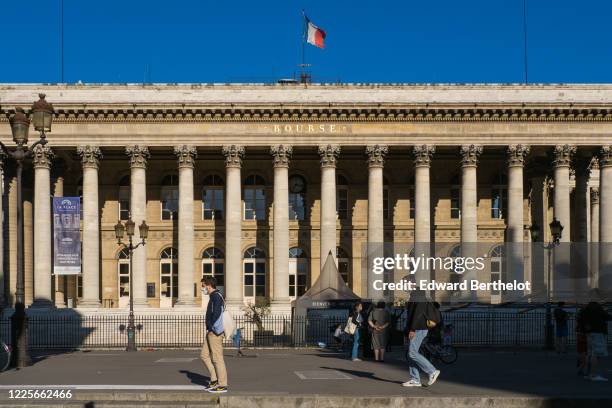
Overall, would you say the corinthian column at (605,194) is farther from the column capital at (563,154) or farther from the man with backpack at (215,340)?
the man with backpack at (215,340)

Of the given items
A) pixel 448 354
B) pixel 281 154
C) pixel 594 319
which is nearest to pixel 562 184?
pixel 281 154

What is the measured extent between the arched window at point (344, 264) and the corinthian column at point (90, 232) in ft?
42.5

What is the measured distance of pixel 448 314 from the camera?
3953 cm

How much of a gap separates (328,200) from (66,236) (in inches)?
483

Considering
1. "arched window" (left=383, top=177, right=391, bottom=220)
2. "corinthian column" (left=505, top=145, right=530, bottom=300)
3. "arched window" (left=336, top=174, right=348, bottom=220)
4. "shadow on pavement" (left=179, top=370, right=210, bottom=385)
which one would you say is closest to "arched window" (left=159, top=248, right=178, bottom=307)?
"arched window" (left=336, top=174, right=348, bottom=220)

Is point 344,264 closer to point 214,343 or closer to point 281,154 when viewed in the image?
point 281,154

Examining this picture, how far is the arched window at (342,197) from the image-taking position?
1981 inches

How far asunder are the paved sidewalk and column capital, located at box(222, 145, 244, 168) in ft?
61.5

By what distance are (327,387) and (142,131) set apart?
29.6m

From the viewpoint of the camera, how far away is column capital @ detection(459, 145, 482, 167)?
44.3 meters

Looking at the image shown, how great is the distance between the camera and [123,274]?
49875 millimetres

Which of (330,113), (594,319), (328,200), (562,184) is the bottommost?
(594,319)

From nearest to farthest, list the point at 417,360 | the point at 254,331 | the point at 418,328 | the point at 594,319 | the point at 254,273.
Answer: the point at 417,360 < the point at 418,328 < the point at 594,319 < the point at 254,331 < the point at 254,273

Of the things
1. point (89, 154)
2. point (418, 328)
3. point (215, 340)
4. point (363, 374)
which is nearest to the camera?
point (215, 340)
